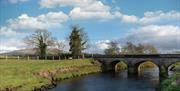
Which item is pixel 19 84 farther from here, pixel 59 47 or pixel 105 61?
pixel 59 47

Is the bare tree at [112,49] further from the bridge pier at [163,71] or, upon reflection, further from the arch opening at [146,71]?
the bridge pier at [163,71]

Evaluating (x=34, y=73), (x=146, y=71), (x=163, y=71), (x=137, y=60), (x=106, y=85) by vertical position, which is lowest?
(x=106, y=85)

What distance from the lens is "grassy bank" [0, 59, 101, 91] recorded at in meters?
58.1

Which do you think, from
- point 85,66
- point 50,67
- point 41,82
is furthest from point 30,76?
point 85,66

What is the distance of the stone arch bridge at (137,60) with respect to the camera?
308ft

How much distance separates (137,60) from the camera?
4134 inches

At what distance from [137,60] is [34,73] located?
143 feet

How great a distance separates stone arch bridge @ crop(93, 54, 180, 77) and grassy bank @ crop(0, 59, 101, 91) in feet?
31.9

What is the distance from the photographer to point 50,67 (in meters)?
84.6

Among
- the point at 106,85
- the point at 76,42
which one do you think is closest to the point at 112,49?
the point at 76,42

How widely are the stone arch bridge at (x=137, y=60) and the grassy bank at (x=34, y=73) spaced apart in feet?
31.9

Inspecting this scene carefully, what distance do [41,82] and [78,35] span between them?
65.9 m

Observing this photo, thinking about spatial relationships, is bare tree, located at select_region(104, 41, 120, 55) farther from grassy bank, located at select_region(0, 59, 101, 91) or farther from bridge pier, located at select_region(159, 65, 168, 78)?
bridge pier, located at select_region(159, 65, 168, 78)

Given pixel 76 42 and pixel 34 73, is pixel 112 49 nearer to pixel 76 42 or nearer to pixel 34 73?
pixel 76 42
